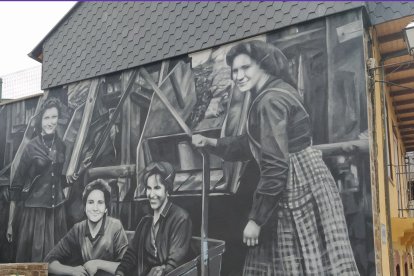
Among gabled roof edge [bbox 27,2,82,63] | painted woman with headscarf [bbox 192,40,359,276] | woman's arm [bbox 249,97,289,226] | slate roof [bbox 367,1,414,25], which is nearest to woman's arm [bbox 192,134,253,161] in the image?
painted woman with headscarf [bbox 192,40,359,276]

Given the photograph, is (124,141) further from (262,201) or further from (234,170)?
(262,201)

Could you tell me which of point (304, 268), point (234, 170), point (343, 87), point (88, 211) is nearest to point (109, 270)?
point (88, 211)

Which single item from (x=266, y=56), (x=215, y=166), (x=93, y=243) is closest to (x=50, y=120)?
(x=93, y=243)

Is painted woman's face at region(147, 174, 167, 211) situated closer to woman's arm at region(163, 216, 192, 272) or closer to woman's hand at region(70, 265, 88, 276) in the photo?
woman's arm at region(163, 216, 192, 272)

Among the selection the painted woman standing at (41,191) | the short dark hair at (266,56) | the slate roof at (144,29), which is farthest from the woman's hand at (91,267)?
the short dark hair at (266,56)

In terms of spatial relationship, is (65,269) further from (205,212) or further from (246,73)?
(246,73)

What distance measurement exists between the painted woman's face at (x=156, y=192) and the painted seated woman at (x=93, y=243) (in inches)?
37.7

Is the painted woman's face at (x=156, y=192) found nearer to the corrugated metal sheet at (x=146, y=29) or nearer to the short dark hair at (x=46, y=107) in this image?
the corrugated metal sheet at (x=146, y=29)

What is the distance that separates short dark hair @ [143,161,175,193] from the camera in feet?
28.7

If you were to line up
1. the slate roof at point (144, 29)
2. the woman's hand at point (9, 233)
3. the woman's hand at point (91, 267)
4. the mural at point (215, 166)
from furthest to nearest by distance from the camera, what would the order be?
the woman's hand at point (9, 233) < the woman's hand at point (91, 267) < the slate roof at point (144, 29) < the mural at point (215, 166)

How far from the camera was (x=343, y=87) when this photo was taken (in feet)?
23.7

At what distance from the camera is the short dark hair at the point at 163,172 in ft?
28.7

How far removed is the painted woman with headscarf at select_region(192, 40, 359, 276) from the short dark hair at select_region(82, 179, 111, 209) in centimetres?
260

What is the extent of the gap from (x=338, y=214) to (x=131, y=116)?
475 cm
